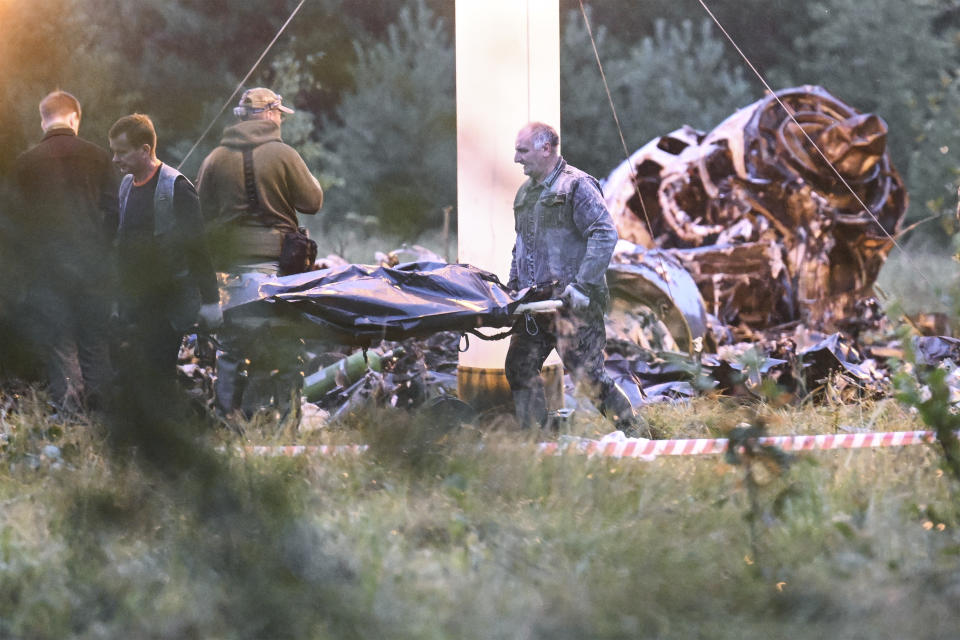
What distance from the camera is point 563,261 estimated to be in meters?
6.11

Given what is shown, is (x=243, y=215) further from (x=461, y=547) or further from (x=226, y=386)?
(x=461, y=547)

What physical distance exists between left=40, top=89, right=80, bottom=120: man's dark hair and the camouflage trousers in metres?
4.37

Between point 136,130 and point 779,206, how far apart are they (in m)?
8.93

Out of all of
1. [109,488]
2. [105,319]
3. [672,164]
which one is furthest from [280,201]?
[672,164]

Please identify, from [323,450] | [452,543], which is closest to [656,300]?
[323,450]

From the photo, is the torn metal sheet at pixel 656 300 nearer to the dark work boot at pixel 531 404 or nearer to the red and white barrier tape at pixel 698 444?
the dark work boot at pixel 531 404

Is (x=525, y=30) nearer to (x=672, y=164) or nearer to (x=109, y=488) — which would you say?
(x=672, y=164)

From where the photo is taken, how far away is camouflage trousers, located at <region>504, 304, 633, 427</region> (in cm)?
602

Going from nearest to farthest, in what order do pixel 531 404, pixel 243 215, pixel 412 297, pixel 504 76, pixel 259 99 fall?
pixel 259 99
pixel 243 215
pixel 412 297
pixel 531 404
pixel 504 76

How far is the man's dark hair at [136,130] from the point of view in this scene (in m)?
1.46

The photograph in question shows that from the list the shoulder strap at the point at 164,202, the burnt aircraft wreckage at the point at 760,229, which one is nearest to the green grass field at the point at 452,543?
the shoulder strap at the point at 164,202

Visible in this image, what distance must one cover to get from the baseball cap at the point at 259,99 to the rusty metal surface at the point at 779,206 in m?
8.21

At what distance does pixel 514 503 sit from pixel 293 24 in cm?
290

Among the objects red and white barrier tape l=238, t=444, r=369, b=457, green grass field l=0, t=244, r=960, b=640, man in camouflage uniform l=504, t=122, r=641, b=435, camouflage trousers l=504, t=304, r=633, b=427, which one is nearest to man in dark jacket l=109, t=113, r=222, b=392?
green grass field l=0, t=244, r=960, b=640
